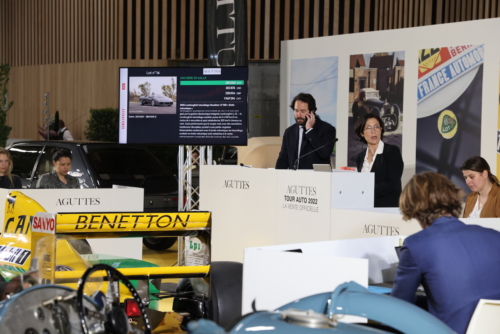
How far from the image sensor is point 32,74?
2070 cm

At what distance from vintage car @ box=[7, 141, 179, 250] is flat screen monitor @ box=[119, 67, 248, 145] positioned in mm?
986

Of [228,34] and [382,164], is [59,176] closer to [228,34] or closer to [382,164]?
[228,34]

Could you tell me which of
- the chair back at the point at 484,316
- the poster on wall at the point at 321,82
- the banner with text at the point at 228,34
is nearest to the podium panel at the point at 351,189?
the chair back at the point at 484,316

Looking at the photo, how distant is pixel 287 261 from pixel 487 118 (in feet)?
17.2

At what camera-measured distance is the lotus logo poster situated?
27.5 ft

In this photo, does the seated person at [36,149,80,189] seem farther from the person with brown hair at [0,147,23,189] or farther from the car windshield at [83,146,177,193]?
the car windshield at [83,146,177,193]

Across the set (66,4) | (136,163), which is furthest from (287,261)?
(66,4)

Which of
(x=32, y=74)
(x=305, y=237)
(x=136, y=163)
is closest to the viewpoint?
(x=305, y=237)

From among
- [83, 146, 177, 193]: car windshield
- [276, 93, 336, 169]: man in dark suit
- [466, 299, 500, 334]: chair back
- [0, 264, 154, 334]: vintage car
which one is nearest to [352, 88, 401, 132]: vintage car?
[276, 93, 336, 169]: man in dark suit

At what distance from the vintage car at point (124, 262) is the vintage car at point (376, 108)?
16.9 feet

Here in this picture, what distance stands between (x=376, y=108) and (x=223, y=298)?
5.76m

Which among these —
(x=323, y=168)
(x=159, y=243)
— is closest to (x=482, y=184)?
(x=323, y=168)

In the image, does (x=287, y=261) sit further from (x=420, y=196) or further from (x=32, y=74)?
(x=32, y=74)

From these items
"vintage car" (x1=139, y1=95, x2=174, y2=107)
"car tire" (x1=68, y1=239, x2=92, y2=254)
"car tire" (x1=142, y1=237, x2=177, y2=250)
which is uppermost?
"vintage car" (x1=139, y1=95, x2=174, y2=107)
